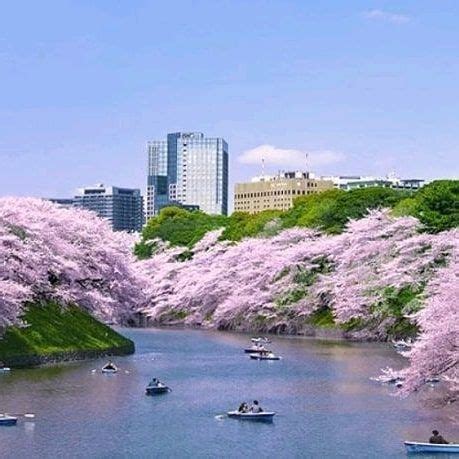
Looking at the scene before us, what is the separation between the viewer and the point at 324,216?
100875 mm

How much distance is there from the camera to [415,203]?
8525 cm

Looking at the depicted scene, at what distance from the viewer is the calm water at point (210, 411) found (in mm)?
34281

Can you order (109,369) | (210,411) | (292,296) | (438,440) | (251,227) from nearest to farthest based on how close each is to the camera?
(438,440), (210,411), (109,369), (292,296), (251,227)

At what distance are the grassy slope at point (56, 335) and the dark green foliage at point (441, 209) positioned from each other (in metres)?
23.8

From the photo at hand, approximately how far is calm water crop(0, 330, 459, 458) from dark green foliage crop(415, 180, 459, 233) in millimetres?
18023

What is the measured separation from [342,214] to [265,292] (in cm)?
1195

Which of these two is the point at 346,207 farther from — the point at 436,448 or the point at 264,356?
the point at 436,448

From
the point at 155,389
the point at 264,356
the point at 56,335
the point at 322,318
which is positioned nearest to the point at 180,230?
the point at 322,318

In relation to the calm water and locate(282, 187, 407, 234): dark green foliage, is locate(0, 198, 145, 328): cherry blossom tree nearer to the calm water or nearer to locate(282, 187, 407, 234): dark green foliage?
the calm water

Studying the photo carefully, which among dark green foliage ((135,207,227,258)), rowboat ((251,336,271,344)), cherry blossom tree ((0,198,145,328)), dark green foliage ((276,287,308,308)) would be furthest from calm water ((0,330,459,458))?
dark green foliage ((135,207,227,258))

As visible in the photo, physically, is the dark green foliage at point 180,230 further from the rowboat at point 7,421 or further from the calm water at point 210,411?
the rowboat at point 7,421

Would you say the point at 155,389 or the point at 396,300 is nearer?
the point at 155,389

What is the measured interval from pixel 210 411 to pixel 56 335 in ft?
64.5

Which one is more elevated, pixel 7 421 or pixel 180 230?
pixel 180 230
